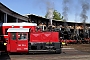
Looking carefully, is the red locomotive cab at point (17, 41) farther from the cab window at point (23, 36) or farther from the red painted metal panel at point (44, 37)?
the red painted metal panel at point (44, 37)

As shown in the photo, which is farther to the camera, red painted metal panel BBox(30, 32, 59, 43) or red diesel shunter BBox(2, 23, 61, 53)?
red painted metal panel BBox(30, 32, 59, 43)

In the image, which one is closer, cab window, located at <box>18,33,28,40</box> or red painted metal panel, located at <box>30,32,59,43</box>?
cab window, located at <box>18,33,28,40</box>

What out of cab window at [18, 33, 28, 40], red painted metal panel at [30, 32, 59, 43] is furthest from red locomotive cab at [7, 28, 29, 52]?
red painted metal panel at [30, 32, 59, 43]

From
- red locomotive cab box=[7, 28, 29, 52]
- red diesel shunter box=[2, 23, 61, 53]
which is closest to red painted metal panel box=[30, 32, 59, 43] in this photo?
red diesel shunter box=[2, 23, 61, 53]

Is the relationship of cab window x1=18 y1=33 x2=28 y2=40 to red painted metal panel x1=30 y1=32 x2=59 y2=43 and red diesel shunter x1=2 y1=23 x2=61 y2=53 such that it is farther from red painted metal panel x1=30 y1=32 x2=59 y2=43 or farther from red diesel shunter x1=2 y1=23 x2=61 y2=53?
red painted metal panel x1=30 y1=32 x2=59 y2=43

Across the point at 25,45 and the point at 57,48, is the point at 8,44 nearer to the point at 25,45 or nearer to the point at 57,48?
the point at 25,45

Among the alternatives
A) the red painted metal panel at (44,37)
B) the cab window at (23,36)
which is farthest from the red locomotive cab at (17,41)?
the red painted metal panel at (44,37)

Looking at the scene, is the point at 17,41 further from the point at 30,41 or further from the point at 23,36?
the point at 30,41

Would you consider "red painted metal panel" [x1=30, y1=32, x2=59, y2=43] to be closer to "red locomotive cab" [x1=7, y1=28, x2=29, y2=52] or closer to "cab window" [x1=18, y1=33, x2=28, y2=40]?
"cab window" [x1=18, y1=33, x2=28, y2=40]

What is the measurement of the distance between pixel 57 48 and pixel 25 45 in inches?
110

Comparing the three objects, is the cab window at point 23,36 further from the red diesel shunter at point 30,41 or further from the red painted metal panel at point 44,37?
the red painted metal panel at point 44,37

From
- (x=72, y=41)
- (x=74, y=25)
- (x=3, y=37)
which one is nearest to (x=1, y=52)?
(x=3, y=37)

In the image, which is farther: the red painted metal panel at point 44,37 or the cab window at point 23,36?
the red painted metal panel at point 44,37

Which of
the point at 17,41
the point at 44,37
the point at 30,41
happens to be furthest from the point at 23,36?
the point at 44,37
